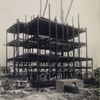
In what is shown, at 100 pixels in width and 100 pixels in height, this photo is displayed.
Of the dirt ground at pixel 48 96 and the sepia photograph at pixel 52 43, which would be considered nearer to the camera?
the sepia photograph at pixel 52 43

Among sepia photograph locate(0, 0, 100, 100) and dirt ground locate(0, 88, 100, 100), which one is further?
dirt ground locate(0, 88, 100, 100)

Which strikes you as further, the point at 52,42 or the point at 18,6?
the point at 52,42

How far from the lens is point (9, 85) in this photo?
1009 inches

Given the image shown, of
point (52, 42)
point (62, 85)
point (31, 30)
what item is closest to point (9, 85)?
point (62, 85)

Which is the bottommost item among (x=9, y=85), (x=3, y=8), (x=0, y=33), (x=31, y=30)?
(x=9, y=85)

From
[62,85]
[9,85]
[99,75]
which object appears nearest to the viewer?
[62,85]

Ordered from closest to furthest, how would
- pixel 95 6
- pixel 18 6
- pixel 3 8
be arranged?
pixel 3 8
pixel 18 6
pixel 95 6

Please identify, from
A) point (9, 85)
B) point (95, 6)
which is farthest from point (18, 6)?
point (9, 85)

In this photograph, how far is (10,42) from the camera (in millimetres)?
39281

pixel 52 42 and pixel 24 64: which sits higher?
pixel 52 42

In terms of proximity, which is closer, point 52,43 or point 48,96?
point 48,96

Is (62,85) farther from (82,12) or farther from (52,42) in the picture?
(52,42)

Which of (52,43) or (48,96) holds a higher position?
(52,43)

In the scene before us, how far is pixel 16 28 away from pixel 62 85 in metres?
20.1
